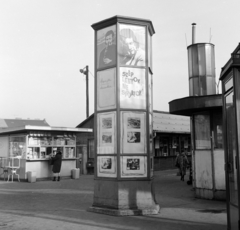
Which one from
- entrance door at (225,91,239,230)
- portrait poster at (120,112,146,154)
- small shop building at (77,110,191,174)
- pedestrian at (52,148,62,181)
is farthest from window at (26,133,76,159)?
entrance door at (225,91,239,230)

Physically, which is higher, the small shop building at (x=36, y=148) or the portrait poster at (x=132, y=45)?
the portrait poster at (x=132, y=45)

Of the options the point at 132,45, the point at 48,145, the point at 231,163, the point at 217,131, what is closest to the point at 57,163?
the point at 48,145

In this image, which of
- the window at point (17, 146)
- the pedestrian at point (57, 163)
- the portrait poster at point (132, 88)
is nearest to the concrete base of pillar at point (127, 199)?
the portrait poster at point (132, 88)

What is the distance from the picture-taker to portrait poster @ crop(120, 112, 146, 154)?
9.18 m

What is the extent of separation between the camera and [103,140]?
9492 mm

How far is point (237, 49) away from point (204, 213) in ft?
15.5

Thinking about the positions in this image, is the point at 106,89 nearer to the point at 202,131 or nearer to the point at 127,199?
the point at 127,199

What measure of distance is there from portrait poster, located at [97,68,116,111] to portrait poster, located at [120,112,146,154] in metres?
0.51

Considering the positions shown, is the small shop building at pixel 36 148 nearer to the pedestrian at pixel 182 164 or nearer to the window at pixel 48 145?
the window at pixel 48 145

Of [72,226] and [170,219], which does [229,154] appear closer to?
[170,219]

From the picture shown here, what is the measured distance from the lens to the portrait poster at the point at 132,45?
9.42 m

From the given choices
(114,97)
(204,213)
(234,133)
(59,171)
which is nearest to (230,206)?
(234,133)

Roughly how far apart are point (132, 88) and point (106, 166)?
6.83 ft

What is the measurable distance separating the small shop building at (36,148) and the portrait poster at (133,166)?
12.3 meters
